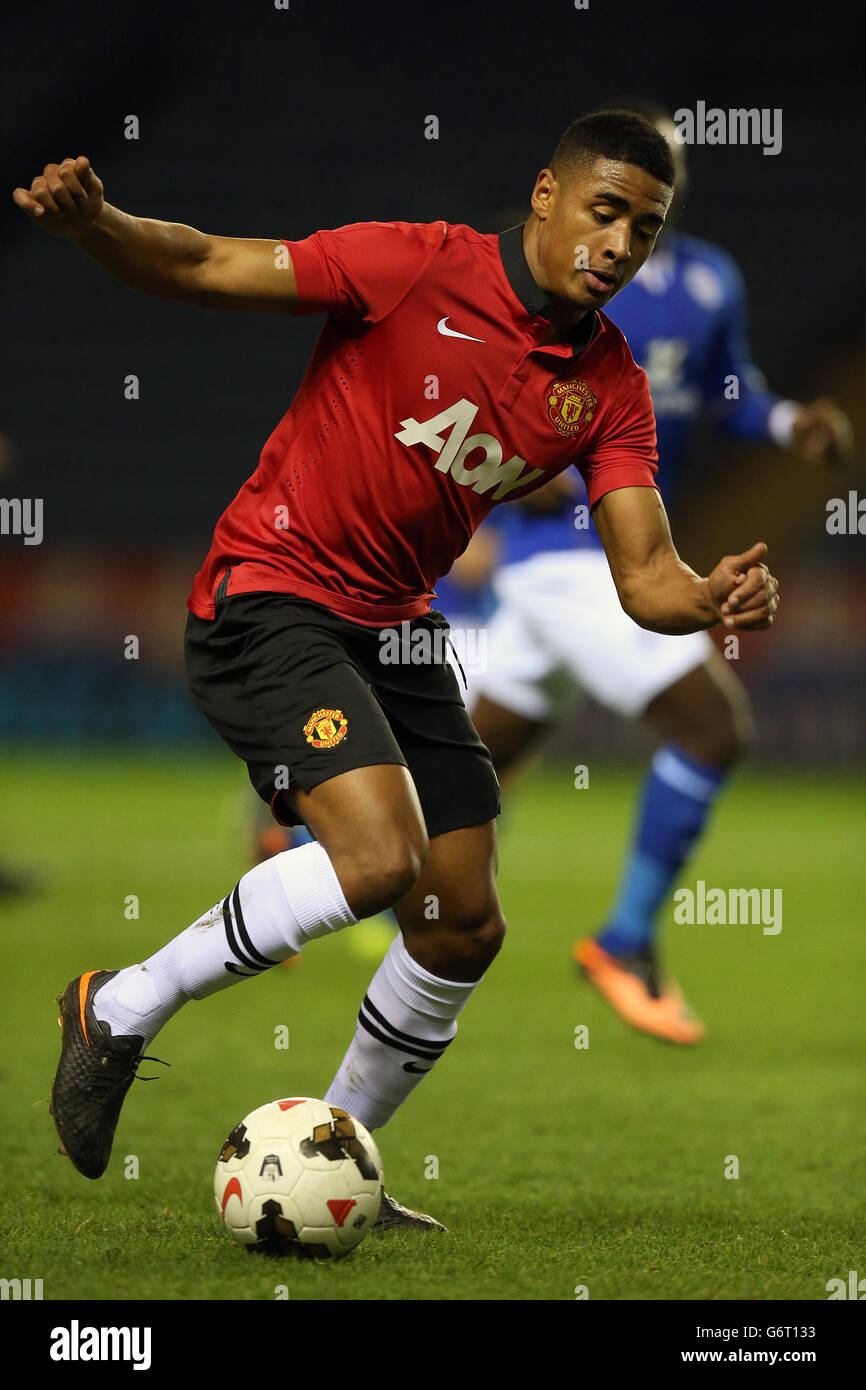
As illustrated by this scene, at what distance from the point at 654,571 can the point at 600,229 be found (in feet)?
2.04

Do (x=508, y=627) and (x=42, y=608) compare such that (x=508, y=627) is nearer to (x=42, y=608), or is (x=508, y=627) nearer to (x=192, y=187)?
(x=42, y=608)

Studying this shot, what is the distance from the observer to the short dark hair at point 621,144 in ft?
8.98

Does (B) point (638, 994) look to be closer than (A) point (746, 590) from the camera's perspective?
No

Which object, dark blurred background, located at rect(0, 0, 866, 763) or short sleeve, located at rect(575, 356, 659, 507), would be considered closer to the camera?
short sleeve, located at rect(575, 356, 659, 507)

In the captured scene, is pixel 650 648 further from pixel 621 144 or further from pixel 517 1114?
pixel 621 144

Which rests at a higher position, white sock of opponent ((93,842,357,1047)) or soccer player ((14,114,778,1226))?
soccer player ((14,114,778,1226))

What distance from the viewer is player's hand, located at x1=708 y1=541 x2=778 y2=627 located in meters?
2.60

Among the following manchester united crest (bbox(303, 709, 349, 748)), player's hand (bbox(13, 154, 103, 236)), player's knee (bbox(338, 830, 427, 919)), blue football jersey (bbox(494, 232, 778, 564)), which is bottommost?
player's knee (bbox(338, 830, 427, 919))

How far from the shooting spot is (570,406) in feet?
9.50

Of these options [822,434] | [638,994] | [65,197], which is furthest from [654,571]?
[638,994]

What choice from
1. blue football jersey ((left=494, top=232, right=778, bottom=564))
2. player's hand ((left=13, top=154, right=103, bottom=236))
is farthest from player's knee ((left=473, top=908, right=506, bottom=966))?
blue football jersey ((left=494, top=232, right=778, bottom=564))

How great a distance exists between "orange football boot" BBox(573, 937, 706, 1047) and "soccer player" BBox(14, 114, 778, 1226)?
1.79 meters

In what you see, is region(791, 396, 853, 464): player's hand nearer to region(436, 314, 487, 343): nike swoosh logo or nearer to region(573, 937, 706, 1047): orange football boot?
region(573, 937, 706, 1047): orange football boot

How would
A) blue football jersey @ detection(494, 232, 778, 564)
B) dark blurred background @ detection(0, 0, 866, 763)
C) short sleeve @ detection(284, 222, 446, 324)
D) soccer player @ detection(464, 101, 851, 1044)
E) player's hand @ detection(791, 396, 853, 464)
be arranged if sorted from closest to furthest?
short sleeve @ detection(284, 222, 446, 324) < player's hand @ detection(791, 396, 853, 464) < soccer player @ detection(464, 101, 851, 1044) < blue football jersey @ detection(494, 232, 778, 564) < dark blurred background @ detection(0, 0, 866, 763)
